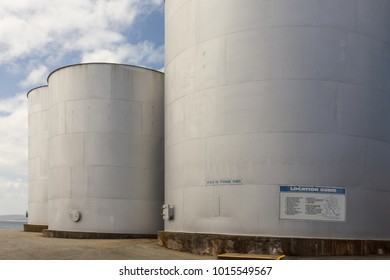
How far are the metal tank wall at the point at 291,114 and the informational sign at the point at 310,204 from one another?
17 cm

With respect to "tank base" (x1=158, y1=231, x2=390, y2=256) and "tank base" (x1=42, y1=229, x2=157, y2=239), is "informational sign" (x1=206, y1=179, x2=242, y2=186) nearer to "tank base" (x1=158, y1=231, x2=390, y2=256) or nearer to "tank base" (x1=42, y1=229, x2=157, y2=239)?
"tank base" (x1=158, y1=231, x2=390, y2=256)

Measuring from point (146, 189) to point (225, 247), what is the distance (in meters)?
8.83

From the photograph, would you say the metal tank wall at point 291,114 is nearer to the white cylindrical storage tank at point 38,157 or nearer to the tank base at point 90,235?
the tank base at point 90,235

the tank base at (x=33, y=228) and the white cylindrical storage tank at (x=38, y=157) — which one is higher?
the white cylindrical storage tank at (x=38, y=157)

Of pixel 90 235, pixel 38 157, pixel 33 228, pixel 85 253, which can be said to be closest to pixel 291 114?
pixel 85 253

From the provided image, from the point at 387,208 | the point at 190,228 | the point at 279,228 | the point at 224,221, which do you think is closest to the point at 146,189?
the point at 190,228

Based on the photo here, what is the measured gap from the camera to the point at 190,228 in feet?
56.4

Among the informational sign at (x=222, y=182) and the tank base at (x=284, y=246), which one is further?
the informational sign at (x=222, y=182)

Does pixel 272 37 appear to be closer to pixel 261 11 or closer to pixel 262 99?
pixel 261 11

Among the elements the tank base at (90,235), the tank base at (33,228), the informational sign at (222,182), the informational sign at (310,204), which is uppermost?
the informational sign at (222,182)

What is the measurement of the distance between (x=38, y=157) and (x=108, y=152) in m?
10.8

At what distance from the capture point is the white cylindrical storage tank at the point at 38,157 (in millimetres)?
31278

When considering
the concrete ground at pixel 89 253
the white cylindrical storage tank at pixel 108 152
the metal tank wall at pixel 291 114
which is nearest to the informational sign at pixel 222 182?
the metal tank wall at pixel 291 114

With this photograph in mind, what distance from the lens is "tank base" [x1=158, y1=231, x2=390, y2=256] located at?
48.7ft
